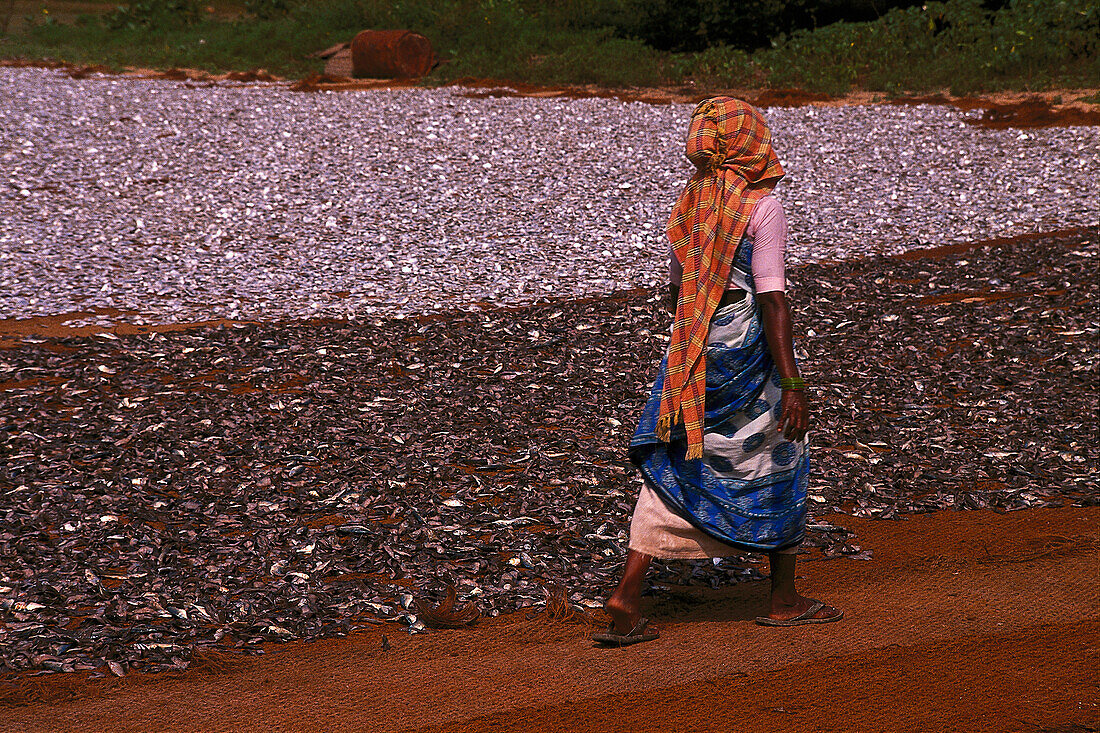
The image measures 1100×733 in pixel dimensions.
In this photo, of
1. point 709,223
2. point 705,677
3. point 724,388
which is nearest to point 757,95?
point 709,223

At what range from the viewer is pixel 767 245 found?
136 inches

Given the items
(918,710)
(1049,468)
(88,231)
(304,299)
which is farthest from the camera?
(88,231)

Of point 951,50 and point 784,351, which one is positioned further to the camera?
point 951,50

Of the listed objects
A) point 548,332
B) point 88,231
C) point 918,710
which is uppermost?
point 88,231

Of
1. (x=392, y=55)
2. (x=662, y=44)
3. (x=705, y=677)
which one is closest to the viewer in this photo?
(x=705, y=677)

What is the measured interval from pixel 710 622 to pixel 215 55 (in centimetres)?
2335

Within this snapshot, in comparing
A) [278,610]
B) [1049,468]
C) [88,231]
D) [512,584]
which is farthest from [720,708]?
[88,231]

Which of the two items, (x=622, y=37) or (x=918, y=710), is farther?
(x=622, y=37)

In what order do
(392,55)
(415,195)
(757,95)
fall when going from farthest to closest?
1. (392,55)
2. (757,95)
3. (415,195)

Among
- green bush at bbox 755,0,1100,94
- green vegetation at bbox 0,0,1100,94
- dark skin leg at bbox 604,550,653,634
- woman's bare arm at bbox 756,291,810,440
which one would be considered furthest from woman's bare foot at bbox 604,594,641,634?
green vegetation at bbox 0,0,1100,94

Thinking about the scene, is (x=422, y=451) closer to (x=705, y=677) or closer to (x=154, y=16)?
(x=705, y=677)

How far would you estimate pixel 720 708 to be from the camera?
327cm

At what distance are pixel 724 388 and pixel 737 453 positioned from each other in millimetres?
234

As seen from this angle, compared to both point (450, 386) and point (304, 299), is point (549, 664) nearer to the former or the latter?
point (450, 386)
